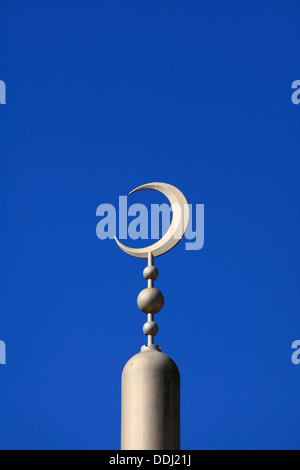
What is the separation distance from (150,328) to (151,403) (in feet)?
3.84

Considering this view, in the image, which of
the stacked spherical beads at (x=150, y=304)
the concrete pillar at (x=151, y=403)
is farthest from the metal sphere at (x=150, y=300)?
the concrete pillar at (x=151, y=403)

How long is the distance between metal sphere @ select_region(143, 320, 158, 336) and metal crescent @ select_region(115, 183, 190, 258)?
108 centimetres

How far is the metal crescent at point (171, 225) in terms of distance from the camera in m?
13.9

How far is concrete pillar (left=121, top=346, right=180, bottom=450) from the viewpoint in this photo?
1280cm

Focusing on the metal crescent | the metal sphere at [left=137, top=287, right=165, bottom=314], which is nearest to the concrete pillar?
the metal sphere at [left=137, top=287, right=165, bottom=314]

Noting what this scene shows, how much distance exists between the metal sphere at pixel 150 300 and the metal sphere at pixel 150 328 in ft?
0.59

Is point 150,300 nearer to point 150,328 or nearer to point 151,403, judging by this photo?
point 150,328

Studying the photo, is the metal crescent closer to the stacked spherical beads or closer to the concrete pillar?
the stacked spherical beads

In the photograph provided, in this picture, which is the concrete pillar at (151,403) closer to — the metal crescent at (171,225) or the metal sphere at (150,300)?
the metal sphere at (150,300)

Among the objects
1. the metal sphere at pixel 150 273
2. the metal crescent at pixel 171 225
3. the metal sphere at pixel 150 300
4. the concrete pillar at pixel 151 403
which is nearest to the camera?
the concrete pillar at pixel 151 403

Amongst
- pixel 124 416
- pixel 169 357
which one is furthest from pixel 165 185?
pixel 124 416
